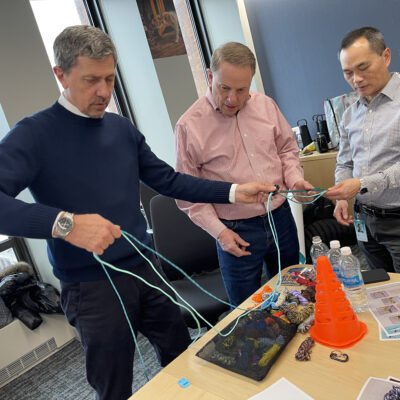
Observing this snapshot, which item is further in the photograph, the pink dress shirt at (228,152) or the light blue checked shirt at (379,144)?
the pink dress shirt at (228,152)

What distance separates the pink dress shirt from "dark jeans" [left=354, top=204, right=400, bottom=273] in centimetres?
39

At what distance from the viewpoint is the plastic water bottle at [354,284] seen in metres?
1.25

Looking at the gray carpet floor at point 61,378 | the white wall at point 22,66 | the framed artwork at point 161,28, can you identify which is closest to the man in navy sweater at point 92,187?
the gray carpet floor at point 61,378

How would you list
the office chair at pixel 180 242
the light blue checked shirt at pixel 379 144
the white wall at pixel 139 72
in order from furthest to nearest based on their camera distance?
the white wall at pixel 139 72 < the office chair at pixel 180 242 < the light blue checked shirt at pixel 379 144

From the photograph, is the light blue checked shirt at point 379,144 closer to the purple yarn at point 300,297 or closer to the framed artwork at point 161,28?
the purple yarn at point 300,297

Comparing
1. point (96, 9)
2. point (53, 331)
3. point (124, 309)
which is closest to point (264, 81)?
point (96, 9)

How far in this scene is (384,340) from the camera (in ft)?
3.64

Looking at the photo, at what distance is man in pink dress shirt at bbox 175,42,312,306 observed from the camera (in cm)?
170

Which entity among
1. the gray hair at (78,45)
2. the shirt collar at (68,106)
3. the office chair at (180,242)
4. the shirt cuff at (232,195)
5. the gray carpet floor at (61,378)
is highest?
the gray hair at (78,45)

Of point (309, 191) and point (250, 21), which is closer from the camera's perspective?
point (309, 191)

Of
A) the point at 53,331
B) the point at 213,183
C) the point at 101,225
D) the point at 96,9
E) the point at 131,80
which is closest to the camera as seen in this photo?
the point at 101,225

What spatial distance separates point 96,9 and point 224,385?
148 inches

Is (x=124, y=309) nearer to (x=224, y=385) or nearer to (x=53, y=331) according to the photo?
(x=224, y=385)

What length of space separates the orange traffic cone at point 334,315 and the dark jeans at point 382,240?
67 centimetres
